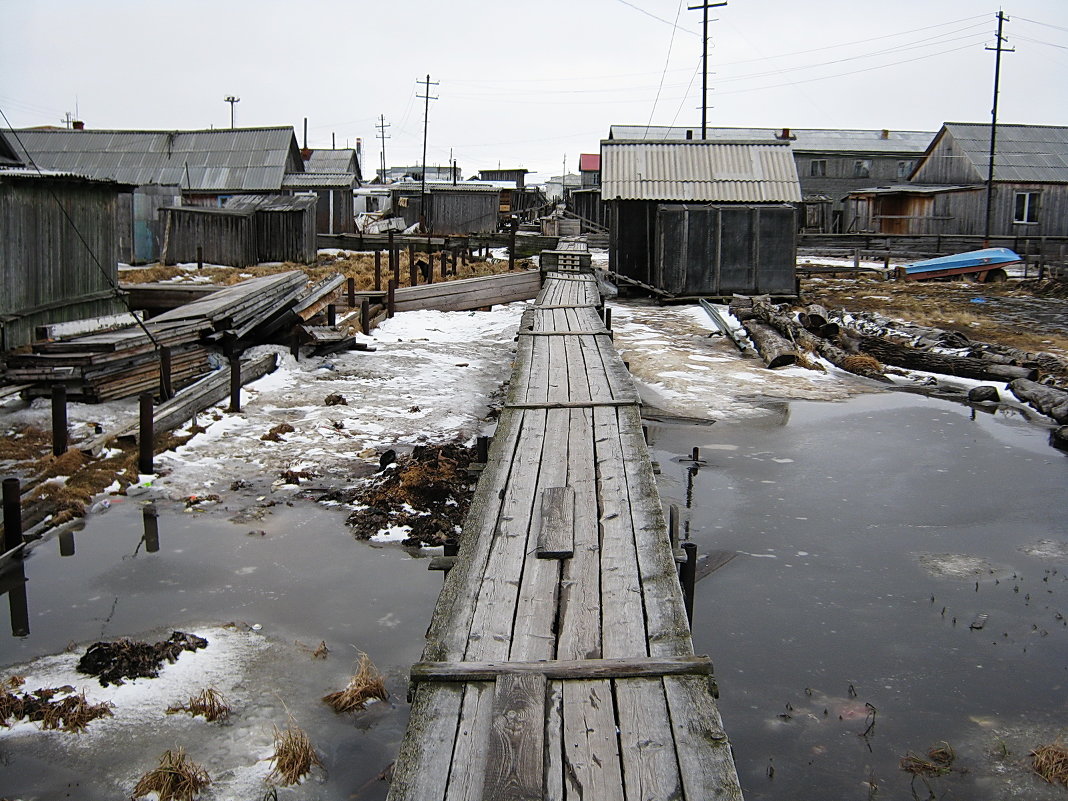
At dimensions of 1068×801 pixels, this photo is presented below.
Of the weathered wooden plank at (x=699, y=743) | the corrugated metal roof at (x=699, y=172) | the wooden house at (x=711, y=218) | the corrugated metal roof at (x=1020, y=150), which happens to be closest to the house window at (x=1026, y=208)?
the corrugated metal roof at (x=1020, y=150)

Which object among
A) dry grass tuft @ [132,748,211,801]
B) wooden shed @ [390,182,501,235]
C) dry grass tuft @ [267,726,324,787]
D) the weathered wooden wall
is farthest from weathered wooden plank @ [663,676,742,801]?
wooden shed @ [390,182,501,235]

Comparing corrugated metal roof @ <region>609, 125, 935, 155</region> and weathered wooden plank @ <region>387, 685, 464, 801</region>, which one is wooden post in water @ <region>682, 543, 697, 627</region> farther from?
corrugated metal roof @ <region>609, 125, 935, 155</region>

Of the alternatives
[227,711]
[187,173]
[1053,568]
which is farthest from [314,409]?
[187,173]

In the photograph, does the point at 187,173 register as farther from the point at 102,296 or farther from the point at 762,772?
the point at 762,772

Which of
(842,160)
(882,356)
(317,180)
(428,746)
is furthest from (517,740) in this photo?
(842,160)

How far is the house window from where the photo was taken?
130ft

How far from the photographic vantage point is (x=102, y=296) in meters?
16.8

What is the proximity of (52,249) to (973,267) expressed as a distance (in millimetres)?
26916

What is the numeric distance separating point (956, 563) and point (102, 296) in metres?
14.8

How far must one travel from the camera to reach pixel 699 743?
3.21 metres

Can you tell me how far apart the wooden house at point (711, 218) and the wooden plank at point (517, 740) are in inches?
753

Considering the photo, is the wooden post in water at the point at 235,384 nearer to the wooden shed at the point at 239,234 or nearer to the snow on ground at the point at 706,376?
the snow on ground at the point at 706,376

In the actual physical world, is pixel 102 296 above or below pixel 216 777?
above

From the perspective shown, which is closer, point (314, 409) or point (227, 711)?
point (227, 711)
